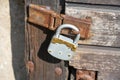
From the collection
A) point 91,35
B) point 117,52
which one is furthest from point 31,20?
point 117,52

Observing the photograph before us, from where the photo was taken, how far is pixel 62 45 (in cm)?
141

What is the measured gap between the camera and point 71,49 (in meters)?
1.41

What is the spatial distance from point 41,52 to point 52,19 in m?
0.20

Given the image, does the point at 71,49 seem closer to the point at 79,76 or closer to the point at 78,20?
the point at 78,20

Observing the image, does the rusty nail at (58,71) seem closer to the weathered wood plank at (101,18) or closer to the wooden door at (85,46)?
the wooden door at (85,46)

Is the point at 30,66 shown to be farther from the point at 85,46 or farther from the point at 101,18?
the point at 101,18

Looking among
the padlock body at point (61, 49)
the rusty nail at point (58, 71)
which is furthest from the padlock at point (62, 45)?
the rusty nail at point (58, 71)

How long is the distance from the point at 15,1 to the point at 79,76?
432 millimetres

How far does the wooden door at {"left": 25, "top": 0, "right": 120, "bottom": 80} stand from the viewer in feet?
4.59

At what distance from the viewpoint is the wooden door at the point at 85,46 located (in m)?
1.40

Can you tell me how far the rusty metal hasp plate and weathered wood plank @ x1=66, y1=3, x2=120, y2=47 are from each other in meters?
0.02

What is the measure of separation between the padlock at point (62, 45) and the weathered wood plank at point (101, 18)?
0.07m

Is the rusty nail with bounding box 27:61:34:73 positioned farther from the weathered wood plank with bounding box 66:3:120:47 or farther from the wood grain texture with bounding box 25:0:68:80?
the weathered wood plank with bounding box 66:3:120:47

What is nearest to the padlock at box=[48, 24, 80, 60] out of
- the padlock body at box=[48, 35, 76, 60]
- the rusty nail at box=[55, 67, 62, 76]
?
the padlock body at box=[48, 35, 76, 60]
